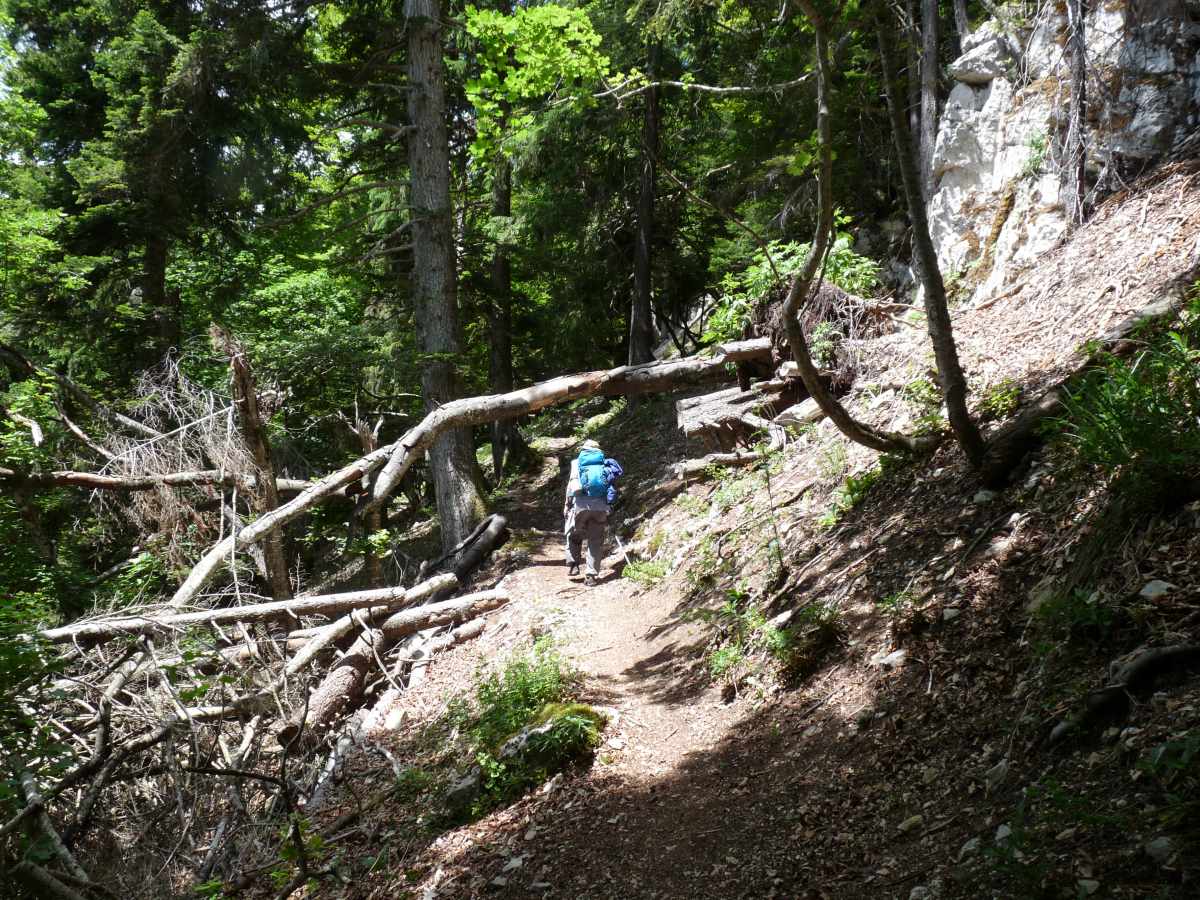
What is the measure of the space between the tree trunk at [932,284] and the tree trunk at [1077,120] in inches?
165


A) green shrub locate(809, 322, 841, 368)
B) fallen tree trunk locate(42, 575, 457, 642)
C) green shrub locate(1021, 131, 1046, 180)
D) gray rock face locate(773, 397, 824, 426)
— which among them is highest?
green shrub locate(1021, 131, 1046, 180)

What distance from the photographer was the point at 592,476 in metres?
10.7

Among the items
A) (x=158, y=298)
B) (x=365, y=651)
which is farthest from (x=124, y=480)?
(x=158, y=298)

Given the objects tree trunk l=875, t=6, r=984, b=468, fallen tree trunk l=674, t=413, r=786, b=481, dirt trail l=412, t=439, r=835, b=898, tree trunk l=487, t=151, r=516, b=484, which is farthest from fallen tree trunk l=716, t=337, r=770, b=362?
tree trunk l=487, t=151, r=516, b=484

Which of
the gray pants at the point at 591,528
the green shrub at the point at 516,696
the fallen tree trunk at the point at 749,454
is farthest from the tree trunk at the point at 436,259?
the green shrub at the point at 516,696

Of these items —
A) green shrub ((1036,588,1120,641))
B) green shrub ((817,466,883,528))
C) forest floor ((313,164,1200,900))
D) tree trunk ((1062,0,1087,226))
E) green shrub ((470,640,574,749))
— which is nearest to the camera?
forest floor ((313,164,1200,900))

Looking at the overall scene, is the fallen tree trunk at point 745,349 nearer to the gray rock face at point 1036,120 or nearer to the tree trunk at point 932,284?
the gray rock face at point 1036,120

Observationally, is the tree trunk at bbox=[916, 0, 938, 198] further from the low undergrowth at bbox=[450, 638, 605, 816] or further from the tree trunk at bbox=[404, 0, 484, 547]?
the low undergrowth at bbox=[450, 638, 605, 816]

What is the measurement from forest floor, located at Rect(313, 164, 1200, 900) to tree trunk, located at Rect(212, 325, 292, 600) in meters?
3.44

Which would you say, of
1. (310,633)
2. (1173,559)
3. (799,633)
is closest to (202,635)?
(310,633)

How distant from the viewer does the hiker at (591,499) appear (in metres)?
10.7

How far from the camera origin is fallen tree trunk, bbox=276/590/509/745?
8219 mm

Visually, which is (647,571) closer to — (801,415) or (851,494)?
(801,415)

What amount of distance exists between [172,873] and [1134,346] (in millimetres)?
7228
